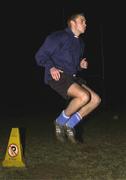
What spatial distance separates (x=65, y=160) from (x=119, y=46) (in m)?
22.5

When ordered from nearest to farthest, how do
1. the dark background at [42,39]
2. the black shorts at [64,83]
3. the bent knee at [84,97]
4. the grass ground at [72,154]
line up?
the grass ground at [72,154] < the bent knee at [84,97] < the black shorts at [64,83] < the dark background at [42,39]

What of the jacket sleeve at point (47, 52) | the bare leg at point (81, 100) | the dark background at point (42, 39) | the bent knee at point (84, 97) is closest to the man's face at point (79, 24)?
the jacket sleeve at point (47, 52)

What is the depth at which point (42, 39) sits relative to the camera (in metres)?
28.3

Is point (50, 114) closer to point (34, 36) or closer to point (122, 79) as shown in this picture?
point (122, 79)

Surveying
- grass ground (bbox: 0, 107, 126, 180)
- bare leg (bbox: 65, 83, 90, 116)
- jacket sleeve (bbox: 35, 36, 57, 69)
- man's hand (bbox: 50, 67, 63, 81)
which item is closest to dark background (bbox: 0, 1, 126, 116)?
grass ground (bbox: 0, 107, 126, 180)

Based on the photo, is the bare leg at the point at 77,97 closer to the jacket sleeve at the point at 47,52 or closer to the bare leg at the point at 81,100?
the bare leg at the point at 81,100

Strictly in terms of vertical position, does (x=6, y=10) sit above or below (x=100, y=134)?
above

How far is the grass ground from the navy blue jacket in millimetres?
1002

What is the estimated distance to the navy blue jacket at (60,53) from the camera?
744cm

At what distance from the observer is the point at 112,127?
31.8 ft

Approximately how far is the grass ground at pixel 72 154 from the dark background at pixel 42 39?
10.5 m

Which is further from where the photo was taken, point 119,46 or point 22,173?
point 119,46

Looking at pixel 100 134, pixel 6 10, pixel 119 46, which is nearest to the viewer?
pixel 100 134

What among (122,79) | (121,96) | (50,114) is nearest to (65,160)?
(50,114)
